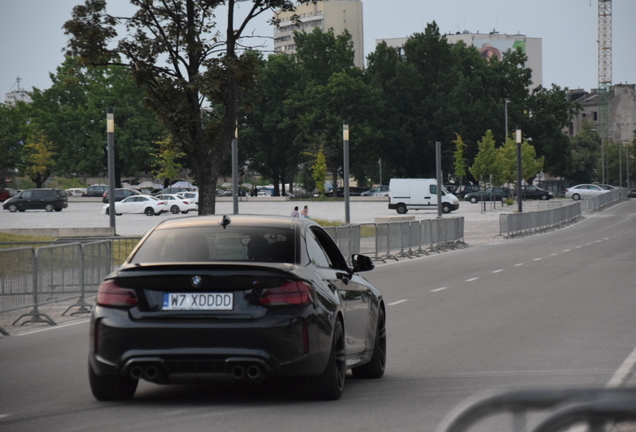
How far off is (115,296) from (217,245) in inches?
39.7

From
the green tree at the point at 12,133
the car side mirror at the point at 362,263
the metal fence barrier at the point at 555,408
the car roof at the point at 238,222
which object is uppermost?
the green tree at the point at 12,133

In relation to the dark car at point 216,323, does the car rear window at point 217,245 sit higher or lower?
higher

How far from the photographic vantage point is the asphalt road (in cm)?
681

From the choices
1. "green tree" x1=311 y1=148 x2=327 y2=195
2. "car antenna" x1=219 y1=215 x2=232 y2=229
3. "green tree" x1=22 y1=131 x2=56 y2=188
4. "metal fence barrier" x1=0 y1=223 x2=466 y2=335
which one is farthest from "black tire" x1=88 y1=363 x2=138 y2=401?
"green tree" x1=22 y1=131 x2=56 y2=188

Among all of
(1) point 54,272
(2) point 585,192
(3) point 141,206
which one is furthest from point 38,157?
(1) point 54,272

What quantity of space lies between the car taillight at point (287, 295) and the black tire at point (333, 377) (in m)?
0.45

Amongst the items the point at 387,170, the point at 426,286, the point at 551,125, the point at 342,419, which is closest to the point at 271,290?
the point at 342,419

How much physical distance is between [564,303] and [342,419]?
949cm

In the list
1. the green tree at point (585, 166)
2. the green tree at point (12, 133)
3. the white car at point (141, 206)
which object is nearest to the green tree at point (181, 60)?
the white car at point (141, 206)

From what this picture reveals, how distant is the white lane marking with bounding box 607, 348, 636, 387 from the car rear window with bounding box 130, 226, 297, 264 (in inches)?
104

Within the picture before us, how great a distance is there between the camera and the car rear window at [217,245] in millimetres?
7426

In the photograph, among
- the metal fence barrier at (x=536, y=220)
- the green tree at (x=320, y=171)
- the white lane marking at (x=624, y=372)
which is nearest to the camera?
the white lane marking at (x=624, y=372)

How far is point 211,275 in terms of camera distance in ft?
22.5

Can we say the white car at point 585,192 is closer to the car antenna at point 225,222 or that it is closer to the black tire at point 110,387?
the car antenna at point 225,222
